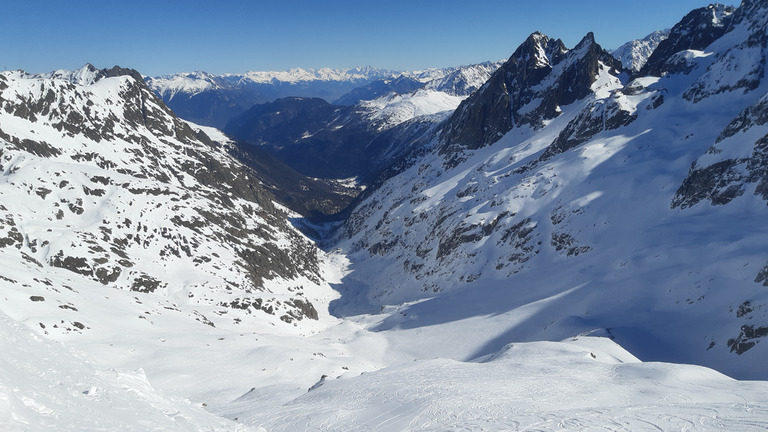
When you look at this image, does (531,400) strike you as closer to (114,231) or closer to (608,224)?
(608,224)

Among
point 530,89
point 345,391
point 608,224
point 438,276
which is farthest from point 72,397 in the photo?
point 530,89

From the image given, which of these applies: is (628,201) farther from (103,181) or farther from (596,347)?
(103,181)

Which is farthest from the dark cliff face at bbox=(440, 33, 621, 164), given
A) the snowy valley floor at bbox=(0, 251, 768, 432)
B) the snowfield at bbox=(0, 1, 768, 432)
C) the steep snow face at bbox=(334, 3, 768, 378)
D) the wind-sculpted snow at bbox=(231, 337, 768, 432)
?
the wind-sculpted snow at bbox=(231, 337, 768, 432)

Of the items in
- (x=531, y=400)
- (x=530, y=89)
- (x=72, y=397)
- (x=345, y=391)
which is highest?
(x=530, y=89)

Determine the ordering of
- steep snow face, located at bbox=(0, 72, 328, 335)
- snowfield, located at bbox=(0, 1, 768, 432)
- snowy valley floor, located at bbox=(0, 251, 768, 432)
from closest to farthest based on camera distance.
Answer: snowy valley floor, located at bbox=(0, 251, 768, 432) → snowfield, located at bbox=(0, 1, 768, 432) → steep snow face, located at bbox=(0, 72, 328, 335)

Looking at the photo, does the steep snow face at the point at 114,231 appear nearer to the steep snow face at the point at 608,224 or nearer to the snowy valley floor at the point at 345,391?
the snowy valley floor at the point at 345,391

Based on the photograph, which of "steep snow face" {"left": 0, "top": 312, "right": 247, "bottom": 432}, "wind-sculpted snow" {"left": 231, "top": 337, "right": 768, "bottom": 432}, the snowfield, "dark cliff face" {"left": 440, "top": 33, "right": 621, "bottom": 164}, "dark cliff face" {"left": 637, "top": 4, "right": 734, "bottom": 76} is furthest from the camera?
"dark cliff face" {"left": 440, "top": 33, "right": 621, "bottom": 164}

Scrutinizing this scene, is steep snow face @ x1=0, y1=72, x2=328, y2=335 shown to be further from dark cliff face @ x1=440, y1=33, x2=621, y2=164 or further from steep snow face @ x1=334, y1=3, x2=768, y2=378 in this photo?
dark cliff face @ x1=440, y1=33, x2=621, y2=164
